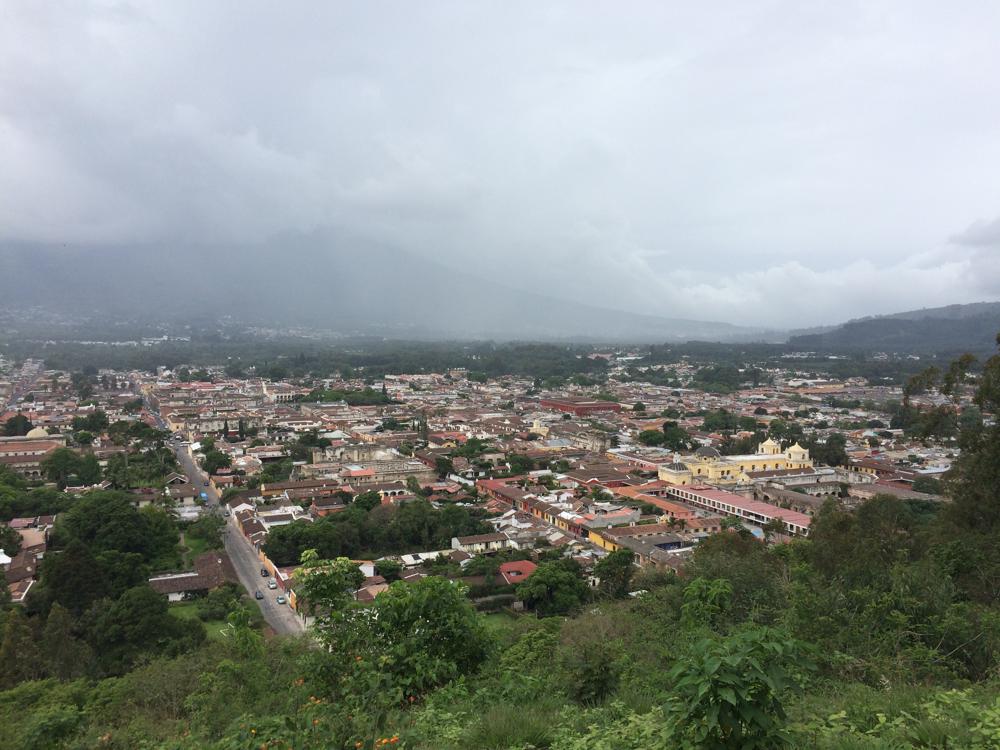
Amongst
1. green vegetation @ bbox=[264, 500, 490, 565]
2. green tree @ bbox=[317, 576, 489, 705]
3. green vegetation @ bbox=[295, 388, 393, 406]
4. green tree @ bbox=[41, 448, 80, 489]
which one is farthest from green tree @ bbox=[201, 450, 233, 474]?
green tree @ bbox=[317, 576, 489, 705]

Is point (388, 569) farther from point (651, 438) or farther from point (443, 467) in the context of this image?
point (651, 438)

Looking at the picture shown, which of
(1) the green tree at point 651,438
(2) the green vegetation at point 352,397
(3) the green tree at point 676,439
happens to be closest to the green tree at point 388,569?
(3) the green tree at point 676,439

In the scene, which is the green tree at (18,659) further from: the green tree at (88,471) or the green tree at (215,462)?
the green tree at (215,462)

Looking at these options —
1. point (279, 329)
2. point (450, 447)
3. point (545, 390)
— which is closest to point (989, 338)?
point (545, 390)

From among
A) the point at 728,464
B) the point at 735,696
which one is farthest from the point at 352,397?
the point at 735,696

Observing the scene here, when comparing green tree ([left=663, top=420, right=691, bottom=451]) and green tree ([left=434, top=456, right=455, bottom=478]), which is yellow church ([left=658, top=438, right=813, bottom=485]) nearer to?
green tree ([left=663, top=420, right=691, bottom=451])
